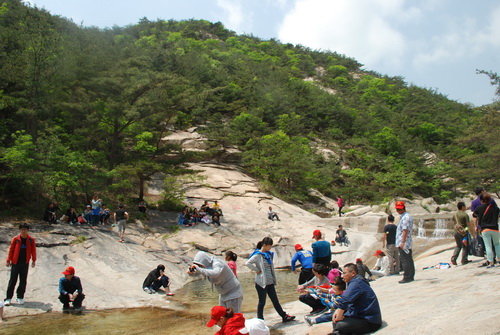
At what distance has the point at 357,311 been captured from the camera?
519 centimetres

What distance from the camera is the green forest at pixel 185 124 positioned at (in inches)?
715

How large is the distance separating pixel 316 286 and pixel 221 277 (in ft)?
6.50

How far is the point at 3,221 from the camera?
14602 mm

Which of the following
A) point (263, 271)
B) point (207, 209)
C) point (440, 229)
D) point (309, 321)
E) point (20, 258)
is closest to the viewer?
point (309, 321)

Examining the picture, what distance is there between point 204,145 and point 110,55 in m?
11.1

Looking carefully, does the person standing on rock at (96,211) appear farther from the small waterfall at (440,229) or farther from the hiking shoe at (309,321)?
the small waterfall at (440,229)

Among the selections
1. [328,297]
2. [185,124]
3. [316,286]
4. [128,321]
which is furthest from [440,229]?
[185,124]

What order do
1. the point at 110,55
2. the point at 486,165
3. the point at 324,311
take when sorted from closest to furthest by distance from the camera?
the point at 324,311 < the point at 110,55 < the point at 486,165

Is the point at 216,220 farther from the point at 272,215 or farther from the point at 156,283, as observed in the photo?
the point at 156,283

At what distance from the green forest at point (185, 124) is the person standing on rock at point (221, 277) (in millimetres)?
12375

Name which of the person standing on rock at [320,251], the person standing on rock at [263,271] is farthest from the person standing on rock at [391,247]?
the person standing on rock at [263,271]

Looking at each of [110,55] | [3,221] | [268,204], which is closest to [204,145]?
[268,204]

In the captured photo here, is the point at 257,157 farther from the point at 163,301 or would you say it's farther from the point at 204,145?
the point at 163,301

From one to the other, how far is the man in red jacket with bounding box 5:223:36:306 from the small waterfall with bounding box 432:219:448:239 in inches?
723
